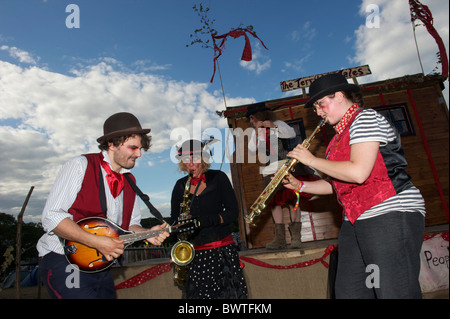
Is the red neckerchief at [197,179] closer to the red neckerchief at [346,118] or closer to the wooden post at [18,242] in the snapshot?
the red neckerchief at [346,118]

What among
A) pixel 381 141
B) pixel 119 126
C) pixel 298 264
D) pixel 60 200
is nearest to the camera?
pixel 381 141

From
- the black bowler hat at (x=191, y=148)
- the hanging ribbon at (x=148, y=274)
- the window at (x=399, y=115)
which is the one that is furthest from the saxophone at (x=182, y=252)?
the window at (x=399, y=115)

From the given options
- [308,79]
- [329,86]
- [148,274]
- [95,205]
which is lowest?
[148,274]

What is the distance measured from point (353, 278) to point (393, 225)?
65 cm

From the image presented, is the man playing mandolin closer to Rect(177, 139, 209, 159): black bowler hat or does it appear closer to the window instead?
Rect(177, 139, 209, 159): black bowler hat

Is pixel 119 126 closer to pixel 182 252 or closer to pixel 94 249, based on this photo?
pixel 94 249

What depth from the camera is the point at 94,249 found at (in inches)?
108

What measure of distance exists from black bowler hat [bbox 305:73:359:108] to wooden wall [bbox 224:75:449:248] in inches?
246

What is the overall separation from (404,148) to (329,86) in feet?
27.7

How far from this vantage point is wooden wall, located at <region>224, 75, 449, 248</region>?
8805 mm

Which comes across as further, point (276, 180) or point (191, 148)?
point (191, 148)

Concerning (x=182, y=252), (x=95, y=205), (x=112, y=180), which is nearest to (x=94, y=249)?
(x=95, y=205)
